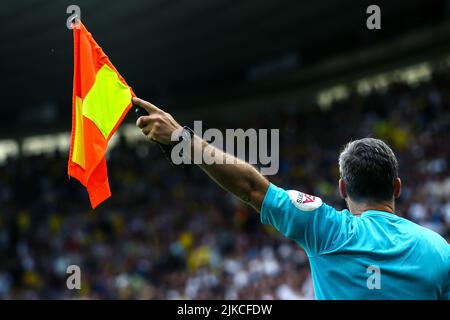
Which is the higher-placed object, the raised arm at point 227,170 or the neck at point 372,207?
the raised arm at point 227,170

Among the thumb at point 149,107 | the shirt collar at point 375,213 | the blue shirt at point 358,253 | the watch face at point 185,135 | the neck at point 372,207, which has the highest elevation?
the thumb at point 149,107

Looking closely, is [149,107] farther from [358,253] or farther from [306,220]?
[358,253]

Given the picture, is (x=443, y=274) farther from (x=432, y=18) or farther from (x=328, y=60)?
(x=328, y=60)

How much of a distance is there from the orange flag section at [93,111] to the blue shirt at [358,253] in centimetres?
104

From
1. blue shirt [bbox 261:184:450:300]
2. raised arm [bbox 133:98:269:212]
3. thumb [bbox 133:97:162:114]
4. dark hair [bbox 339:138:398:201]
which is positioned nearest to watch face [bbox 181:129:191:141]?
raised arm [bbox 133:98:269:212]

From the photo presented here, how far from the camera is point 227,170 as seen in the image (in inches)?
96.7

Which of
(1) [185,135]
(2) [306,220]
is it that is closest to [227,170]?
(1) [185,135]

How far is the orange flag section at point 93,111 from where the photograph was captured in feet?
10.6

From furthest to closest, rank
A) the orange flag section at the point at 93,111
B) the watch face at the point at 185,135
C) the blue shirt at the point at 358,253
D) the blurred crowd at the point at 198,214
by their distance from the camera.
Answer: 1. the blurred crowd at the point at 198,214
2. the orange flag section at the point at 93,111
3. the watch face at the point at 185,135
4. the blue shirt at the point at 358,253

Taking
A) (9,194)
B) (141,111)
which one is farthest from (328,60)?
(141,111)

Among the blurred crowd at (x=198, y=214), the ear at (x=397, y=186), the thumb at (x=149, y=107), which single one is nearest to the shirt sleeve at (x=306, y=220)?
the ear at (x=397, y=186)

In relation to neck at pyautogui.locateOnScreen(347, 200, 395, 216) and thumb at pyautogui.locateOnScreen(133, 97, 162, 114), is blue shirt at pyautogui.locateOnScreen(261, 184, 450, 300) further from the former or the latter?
thumb at pyautogui.locateOnScreen(133, 97, 162, 114)

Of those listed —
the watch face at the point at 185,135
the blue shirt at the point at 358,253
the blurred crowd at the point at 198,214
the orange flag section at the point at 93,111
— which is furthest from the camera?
the blurred crowd at the point at 198,214

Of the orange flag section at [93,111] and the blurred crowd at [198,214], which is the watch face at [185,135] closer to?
the orange flag section at [93,111]
